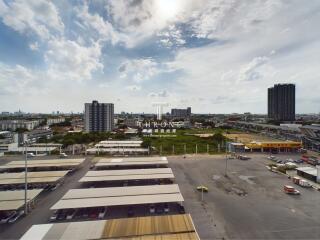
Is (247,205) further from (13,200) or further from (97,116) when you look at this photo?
(97,116)

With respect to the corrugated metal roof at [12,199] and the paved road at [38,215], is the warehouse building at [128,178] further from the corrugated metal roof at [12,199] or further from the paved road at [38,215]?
the corrugated metal roof at [12,199]

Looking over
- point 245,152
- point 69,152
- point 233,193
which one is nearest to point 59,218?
point 233,193

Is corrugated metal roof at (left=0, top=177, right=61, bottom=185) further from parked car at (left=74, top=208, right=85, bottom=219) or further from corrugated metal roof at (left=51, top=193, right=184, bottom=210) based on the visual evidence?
parked car at (left=74, top=208, right=85, bottom=219)

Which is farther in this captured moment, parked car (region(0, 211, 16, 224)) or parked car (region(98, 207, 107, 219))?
parked car (region(98, 207, 107, 219))

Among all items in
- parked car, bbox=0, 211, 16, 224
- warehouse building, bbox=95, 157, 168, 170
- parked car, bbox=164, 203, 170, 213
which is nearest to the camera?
parked car, bbox=0, 211, 16, 224

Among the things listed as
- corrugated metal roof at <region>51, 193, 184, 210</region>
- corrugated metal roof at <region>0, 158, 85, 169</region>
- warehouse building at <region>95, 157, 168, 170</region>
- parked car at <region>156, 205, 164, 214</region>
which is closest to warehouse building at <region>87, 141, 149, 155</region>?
corrugated metal roof at <region>0, 158, 85, 169</region>

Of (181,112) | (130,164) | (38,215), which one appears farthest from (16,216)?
(181,112)
